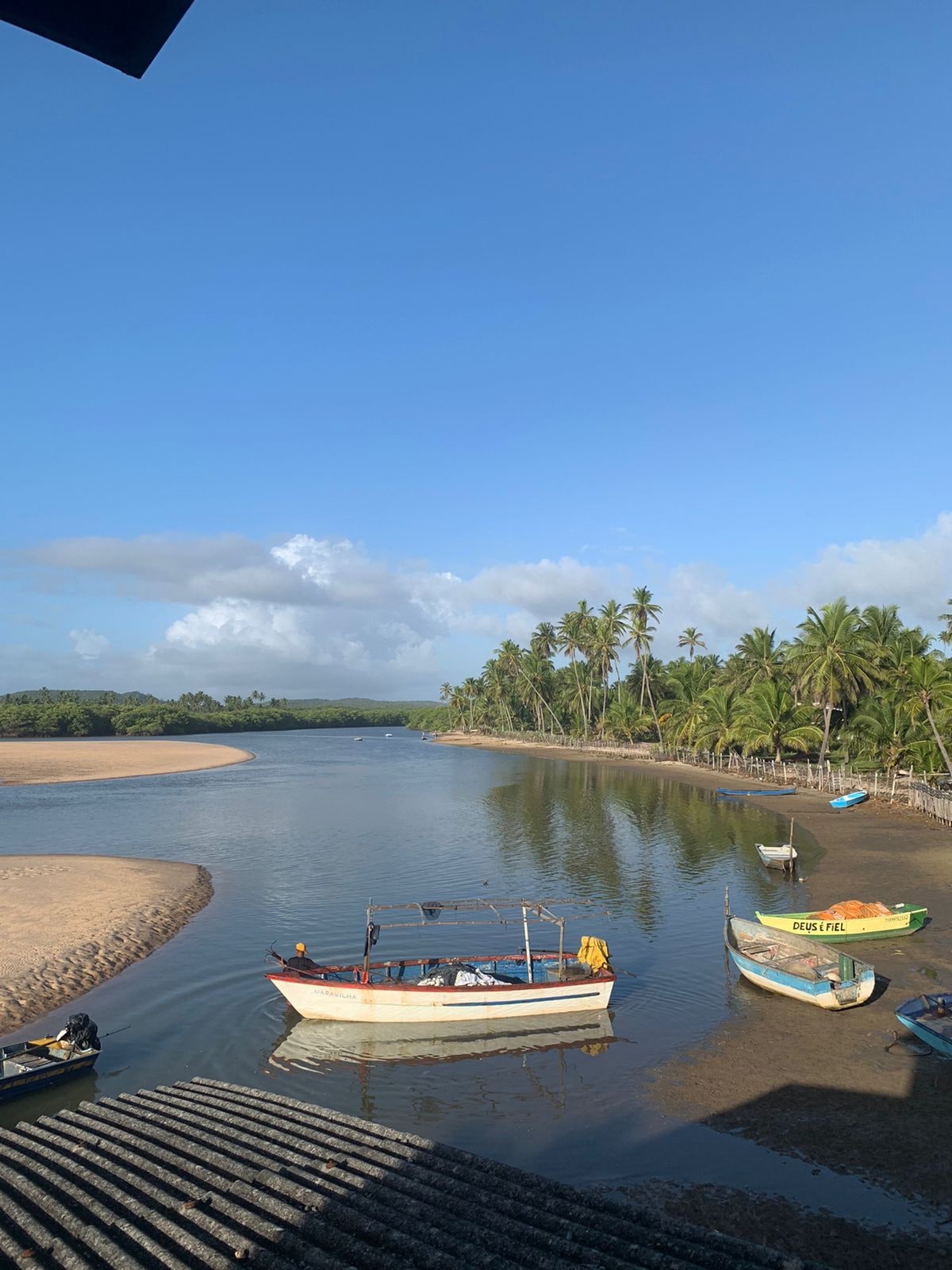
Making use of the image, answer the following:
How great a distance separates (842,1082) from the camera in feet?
51.8

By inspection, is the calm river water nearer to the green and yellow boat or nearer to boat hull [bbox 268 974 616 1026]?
boat hull [bbox 268 974 616 1026]

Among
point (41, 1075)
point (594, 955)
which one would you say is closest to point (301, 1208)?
point (41, 1075)

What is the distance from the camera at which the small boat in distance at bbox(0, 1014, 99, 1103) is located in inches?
598

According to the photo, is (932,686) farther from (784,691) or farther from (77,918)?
(77,918)

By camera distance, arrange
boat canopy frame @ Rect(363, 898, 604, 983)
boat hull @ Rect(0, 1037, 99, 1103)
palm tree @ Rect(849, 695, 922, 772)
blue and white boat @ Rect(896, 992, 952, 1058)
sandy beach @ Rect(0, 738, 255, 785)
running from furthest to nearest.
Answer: sandy beach @ Rect(0, 738, 255, 785) → palm tree @ Rect(849, 695, 922, 772) → boat canopy frame @ Rect(363, 898, 604, 983) → blue and white boat @ Rect(896, 992, 952, 1058) → boat hull @ Rect(0, 1037, 99, 1103)

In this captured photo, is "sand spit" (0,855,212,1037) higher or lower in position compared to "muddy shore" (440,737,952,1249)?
higher

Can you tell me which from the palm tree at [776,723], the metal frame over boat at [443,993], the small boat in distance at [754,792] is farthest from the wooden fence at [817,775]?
the metal frame over boat at [443,993]

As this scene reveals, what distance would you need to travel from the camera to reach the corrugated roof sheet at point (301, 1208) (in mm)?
7121

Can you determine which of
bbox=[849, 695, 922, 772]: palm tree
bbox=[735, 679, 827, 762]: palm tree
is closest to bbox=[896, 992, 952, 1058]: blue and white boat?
bbox=[849, 695, 922, 772]: palm tree

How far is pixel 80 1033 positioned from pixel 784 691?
58.3m

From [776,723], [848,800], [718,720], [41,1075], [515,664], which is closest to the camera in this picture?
[41,1075]

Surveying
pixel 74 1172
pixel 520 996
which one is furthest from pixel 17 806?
pixel 74 1172

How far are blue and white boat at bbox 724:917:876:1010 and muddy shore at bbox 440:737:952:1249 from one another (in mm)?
327

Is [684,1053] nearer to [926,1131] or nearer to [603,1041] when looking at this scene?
[603,1041]
